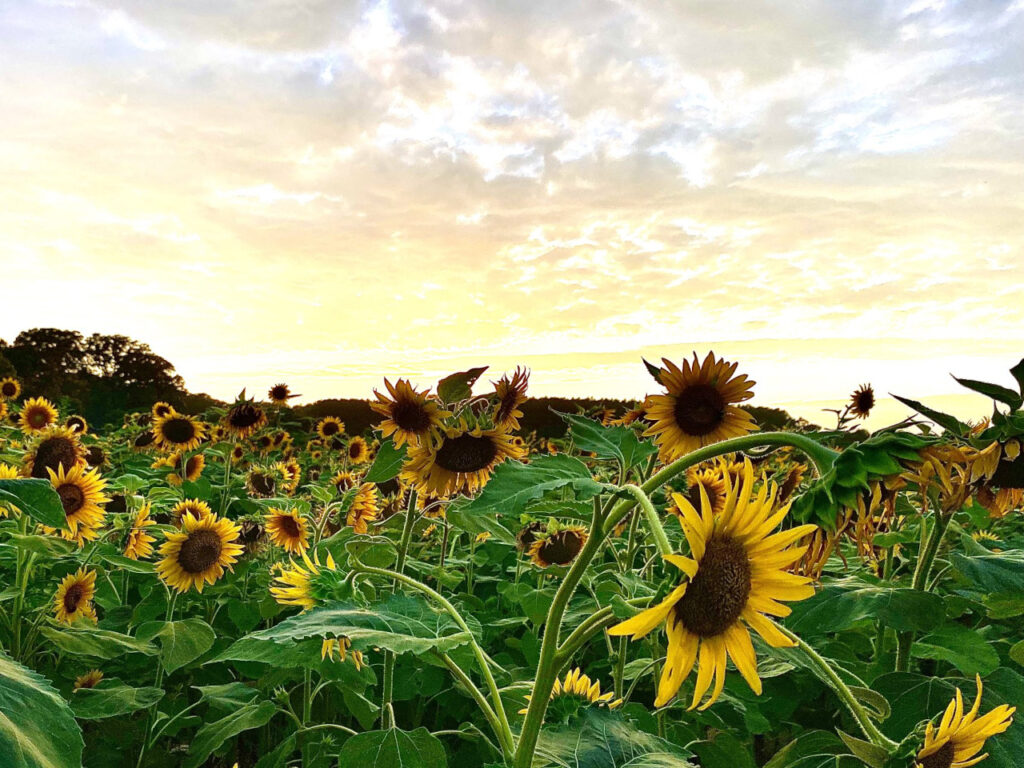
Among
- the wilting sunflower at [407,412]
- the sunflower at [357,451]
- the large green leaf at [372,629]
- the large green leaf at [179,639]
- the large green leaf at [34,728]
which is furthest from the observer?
the sunflower at [357,451]

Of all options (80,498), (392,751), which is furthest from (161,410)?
(392,751)

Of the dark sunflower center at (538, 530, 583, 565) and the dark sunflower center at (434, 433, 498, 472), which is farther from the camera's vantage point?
the dark sunflower center at (538, 530, 583, 565)

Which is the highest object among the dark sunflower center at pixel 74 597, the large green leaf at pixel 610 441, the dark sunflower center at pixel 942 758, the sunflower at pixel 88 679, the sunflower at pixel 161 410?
the large green leaf at pixel 610 441

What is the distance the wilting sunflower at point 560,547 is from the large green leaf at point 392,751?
166 cm

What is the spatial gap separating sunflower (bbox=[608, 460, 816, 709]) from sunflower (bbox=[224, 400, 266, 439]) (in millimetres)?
4475

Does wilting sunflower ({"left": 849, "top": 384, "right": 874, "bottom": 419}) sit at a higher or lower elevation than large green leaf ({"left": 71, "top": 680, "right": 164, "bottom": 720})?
Answer: higher

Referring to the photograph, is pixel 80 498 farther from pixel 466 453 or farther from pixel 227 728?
pixel 466 453

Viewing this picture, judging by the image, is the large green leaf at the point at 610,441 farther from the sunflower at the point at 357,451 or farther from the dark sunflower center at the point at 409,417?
the sunflower at the point at 357,451

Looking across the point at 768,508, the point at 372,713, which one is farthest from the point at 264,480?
the point at 768,508

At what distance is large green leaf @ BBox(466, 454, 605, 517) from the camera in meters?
1.14

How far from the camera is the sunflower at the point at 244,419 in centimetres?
520

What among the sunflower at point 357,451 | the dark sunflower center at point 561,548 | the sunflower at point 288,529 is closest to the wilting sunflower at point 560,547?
the dark sunflower center at point 561,548

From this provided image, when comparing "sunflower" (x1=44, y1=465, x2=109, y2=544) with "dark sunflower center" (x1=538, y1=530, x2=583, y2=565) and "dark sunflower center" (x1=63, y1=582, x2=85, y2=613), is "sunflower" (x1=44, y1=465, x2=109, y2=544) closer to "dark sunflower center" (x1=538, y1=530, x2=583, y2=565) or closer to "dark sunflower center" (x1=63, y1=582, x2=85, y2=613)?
"dark sunflower center" (x1=63, y1=582, x2=85, y2=613)

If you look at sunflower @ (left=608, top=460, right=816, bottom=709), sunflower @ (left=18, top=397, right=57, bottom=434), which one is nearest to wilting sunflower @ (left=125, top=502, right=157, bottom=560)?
sunflower @ (left=608, top=460, right=816, bottom=709)
